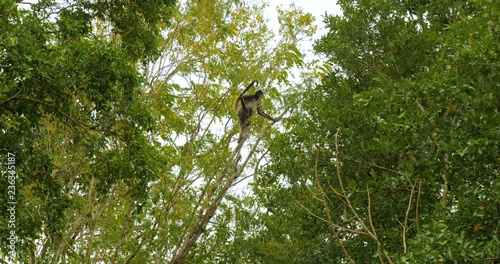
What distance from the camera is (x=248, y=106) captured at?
487 inches

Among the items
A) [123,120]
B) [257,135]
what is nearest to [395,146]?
[123,120]

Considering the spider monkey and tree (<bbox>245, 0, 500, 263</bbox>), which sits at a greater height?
the spider monkey

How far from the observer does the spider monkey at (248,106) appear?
12.1 meters

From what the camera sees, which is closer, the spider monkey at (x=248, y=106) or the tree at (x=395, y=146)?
the tree at (x=395, y=146)

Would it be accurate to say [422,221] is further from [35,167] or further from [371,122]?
[35,167]

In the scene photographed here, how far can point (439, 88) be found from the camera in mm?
6840

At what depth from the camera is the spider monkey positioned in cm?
1212

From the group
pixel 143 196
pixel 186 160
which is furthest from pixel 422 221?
pixel 186 160

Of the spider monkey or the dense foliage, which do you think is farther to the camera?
the spider monkey

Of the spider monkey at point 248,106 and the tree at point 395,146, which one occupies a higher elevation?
the spider monkey at point 248,106

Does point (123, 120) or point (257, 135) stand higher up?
point (257, 135)

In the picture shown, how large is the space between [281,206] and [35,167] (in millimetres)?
4446

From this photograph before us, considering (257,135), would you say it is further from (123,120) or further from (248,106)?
(123,120)

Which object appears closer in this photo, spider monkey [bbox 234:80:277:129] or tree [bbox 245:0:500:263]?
tree [bbox 245:0:500:263]
